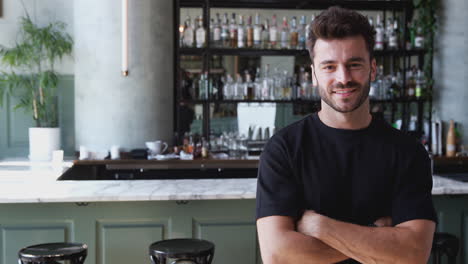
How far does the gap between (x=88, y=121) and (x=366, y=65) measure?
479 cm

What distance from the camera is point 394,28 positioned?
251 inches

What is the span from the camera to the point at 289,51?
618 centimetres

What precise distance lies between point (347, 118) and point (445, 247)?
2150 millimetres

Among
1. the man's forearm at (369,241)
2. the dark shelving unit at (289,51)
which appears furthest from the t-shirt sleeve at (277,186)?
the dark shelving unit at (289,51)

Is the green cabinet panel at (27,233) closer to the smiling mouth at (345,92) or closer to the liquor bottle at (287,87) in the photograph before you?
the smiling mouth at (345,92)

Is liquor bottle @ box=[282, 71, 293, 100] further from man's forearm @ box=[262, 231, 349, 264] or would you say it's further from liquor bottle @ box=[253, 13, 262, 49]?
man's forearm @ box=[262, 231, 349, 264]

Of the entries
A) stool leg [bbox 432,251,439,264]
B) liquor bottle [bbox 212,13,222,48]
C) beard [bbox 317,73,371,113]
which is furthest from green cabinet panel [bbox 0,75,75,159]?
beard [bbox 317,73,371,113]

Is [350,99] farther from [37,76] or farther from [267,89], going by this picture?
[37,76]

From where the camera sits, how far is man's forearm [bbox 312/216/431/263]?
5.61ft

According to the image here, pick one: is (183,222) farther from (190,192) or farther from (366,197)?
(366,197)

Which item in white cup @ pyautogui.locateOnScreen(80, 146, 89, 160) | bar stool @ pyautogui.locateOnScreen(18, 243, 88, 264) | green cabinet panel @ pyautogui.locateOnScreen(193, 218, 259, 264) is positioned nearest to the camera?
bar stool @ pyautogui.locateOnScreen(18, 243, 88, 264)

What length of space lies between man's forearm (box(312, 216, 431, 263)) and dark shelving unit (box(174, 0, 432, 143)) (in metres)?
4.43

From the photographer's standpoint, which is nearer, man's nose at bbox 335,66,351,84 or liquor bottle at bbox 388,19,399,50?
man's nose at bbox 335,66,351,84

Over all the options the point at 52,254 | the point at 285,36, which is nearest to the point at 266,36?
the point at 285,36
